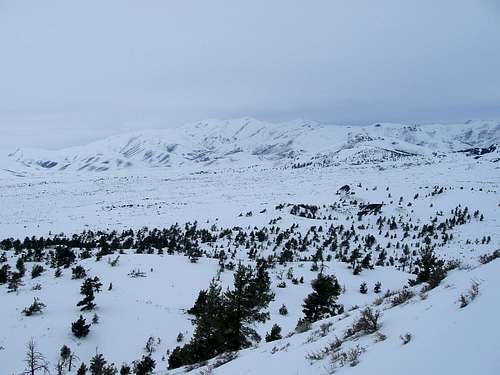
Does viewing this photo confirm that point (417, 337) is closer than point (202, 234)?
Yes

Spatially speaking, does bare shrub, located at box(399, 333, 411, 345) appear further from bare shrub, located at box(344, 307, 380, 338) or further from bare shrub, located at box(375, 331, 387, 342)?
bare shrub, located at box(344, 307, 380, 338)

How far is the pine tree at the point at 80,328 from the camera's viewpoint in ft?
81.6

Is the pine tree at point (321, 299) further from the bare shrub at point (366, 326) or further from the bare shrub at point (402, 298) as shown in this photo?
the bare shrub at point (366, 326)

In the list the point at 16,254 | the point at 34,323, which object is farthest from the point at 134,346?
the point at 16,254

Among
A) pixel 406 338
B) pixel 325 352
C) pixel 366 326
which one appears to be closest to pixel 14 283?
pixel 325 352

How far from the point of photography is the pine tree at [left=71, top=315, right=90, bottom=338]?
24.9m

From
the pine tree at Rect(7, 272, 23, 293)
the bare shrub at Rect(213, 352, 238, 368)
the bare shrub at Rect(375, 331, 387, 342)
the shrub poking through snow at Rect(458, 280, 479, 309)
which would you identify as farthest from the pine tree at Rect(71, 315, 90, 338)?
the shrub poking through snow at Rect(458, 280, 479, 309)

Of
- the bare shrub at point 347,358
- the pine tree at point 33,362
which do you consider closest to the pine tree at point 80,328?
the pine tree at point 33,362

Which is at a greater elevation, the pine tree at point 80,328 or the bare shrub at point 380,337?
the bare shrub at point 380,337

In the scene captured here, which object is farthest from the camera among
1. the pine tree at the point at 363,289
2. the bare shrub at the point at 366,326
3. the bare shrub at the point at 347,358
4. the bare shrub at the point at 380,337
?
the pine tree at the point at 363,289

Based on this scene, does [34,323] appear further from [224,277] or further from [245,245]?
[245,245]

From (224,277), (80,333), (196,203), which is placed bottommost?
(196,203)

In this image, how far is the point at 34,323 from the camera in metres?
26.2

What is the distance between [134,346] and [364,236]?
67.4 metres
